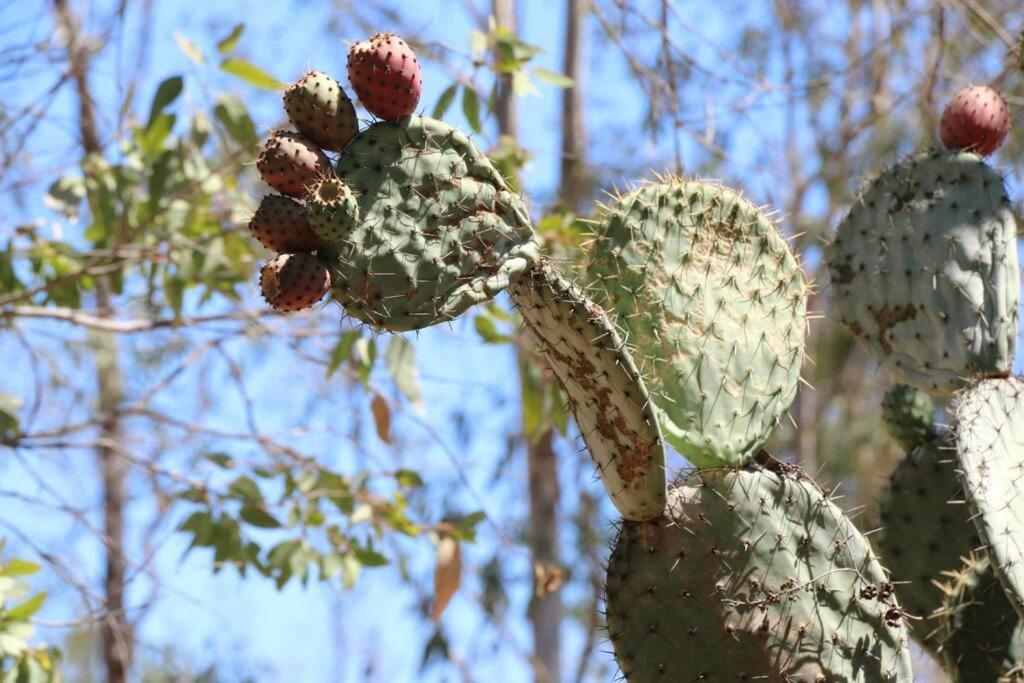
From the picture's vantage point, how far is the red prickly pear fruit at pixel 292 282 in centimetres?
164

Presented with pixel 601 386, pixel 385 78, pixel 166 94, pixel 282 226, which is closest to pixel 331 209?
pixel 282 226

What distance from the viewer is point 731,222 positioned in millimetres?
2244

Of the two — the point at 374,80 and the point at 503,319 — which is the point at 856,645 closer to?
the point at 374,80

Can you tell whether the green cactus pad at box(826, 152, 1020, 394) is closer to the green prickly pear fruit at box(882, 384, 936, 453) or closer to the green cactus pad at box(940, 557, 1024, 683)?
the green prickly pear fruit at box(882, 384, 936, 453)

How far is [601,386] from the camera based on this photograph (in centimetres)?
187

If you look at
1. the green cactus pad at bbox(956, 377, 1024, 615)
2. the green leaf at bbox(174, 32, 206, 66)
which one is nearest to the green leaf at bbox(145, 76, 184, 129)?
the green leaf at bbox(174, 32, 206, 66)

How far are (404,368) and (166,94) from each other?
99 cm

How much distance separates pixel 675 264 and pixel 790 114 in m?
8.58

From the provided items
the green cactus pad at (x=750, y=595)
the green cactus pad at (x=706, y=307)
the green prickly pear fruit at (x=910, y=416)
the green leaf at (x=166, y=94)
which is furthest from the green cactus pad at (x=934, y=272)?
the green leaf at (x=166, y=94)

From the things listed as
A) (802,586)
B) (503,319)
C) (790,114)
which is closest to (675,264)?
(802,586)

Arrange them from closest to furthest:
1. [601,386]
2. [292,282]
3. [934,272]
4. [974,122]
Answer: [292,282] < [601,386] < [934,272] < [974,122]

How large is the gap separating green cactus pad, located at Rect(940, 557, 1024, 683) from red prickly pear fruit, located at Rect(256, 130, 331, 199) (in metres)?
1.34

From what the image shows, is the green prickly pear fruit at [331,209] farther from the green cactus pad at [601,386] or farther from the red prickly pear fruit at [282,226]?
the green cactus pad at [601,386]

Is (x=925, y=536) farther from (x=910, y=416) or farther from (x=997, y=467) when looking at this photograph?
(x=997, y=467)
